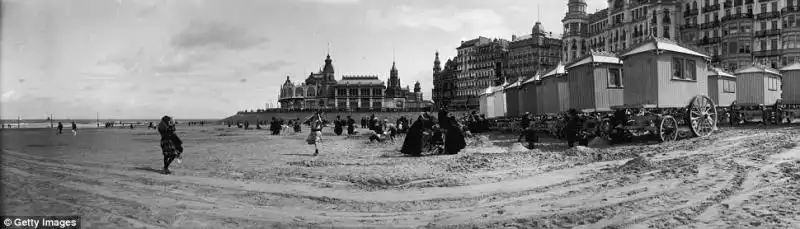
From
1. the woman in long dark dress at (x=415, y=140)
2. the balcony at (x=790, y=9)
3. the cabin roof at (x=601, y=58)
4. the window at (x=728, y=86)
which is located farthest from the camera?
the balcony at (x=790, y=9)

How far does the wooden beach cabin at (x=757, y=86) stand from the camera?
1169 inches

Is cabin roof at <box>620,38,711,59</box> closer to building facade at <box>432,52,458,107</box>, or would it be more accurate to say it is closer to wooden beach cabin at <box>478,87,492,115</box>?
wooden beach cabin at <box>478,87,492,115</box>

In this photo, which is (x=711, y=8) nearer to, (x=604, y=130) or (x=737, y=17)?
(x=737, y=17)

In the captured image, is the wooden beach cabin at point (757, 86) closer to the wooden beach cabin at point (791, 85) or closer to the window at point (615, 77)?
the wooden beach cabin at point (791, 85)

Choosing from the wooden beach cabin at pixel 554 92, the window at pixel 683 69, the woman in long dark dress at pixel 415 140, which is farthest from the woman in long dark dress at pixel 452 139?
the wooden beach cabin at pixel 554 92

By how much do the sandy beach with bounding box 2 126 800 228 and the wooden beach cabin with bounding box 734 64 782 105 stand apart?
1805cm

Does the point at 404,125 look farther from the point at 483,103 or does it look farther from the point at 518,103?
the point at 483,103

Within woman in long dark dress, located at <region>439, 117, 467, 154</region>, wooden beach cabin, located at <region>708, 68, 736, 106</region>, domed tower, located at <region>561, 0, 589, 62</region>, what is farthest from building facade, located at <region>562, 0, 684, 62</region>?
woman in long dark dress, located at <region>439, 117, 467, 154</region>

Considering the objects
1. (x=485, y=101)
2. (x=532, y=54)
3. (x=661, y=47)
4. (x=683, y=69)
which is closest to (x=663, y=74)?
(x=661, y=47)

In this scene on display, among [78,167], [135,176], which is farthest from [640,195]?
[78,167]

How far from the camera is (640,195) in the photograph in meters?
8.92

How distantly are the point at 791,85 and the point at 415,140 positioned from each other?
26.0 meters

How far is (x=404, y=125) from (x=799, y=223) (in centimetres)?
3084

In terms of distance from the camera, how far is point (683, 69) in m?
19.0
